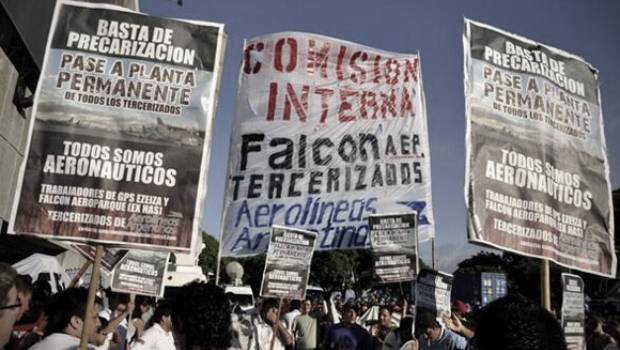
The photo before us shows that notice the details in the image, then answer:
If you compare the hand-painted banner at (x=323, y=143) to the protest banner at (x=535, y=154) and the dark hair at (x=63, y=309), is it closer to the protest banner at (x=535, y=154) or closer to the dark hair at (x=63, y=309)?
the protest banner at (x=535, y=154)

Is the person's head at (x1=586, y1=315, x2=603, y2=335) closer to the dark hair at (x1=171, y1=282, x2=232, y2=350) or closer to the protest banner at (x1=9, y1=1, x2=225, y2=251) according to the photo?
the protest banner at (x1=9, y1=1, x2=225, y2=251)

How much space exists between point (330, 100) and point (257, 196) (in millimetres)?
1792

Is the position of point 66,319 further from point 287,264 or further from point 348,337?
point 348,337

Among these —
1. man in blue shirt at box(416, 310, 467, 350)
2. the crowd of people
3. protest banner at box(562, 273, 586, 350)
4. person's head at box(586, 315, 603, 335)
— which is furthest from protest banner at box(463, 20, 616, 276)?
man in blue shirt at box(416, 310, 467, 350)

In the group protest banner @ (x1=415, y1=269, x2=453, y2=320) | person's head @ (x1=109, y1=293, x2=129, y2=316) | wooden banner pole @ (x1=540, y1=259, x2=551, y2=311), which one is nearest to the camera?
wooden banner pole @ (x1=540, y1=259, x2=551, y2=311)

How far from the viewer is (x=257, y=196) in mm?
7320

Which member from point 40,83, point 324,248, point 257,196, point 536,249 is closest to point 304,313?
point 324,248

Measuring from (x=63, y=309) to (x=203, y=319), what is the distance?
132 cm

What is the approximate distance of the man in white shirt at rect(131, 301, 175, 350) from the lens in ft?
15.5

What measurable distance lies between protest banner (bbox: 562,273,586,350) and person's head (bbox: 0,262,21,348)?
163 inches

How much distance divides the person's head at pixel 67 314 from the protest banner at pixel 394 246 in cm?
492

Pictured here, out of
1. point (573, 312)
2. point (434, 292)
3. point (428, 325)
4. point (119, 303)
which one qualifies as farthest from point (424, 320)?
point (119, 303)

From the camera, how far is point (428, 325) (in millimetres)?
5598

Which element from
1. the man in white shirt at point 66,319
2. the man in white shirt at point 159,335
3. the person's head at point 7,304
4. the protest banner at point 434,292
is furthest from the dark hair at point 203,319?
the protest banner at point 434,292
